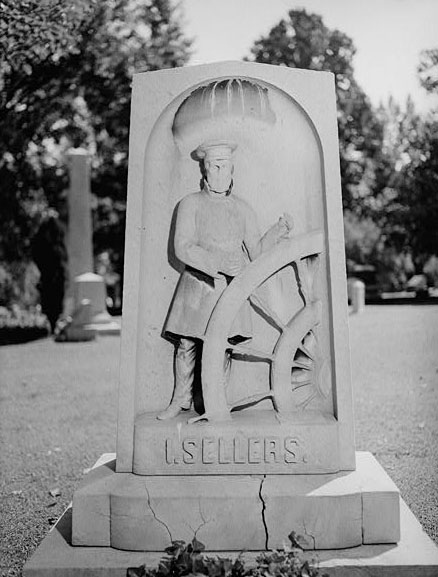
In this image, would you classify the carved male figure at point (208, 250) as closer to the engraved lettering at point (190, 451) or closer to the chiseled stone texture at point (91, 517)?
the engraved lettering at point (190, 451)

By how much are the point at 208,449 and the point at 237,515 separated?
0.36 m

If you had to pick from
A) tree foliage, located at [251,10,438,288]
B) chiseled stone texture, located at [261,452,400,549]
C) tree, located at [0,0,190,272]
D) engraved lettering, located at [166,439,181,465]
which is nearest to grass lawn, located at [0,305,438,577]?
chiseled stone texture, located at [261,452,400,549]

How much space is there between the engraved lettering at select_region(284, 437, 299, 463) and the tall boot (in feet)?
1.87

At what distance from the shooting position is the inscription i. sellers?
330cm

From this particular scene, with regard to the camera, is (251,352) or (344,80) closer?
(251,352)

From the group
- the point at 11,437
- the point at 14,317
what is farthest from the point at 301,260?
the point at 14,317

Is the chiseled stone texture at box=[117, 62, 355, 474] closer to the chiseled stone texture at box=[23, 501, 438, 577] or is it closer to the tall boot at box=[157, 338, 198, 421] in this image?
the tall boot at box=[157, 338, 198, 421]

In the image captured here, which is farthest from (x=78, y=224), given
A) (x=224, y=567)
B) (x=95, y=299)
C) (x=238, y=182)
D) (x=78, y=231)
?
(x=224, y=567)

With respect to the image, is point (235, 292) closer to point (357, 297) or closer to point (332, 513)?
point (332, 513)

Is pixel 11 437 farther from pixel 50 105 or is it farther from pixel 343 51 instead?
pixel 343 51

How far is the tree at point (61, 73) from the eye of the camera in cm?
744

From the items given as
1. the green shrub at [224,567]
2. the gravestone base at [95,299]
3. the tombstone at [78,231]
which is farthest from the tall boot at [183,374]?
the tombstone at [78,231]

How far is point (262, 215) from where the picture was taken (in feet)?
11.5

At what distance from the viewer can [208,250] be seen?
3.41 meters
